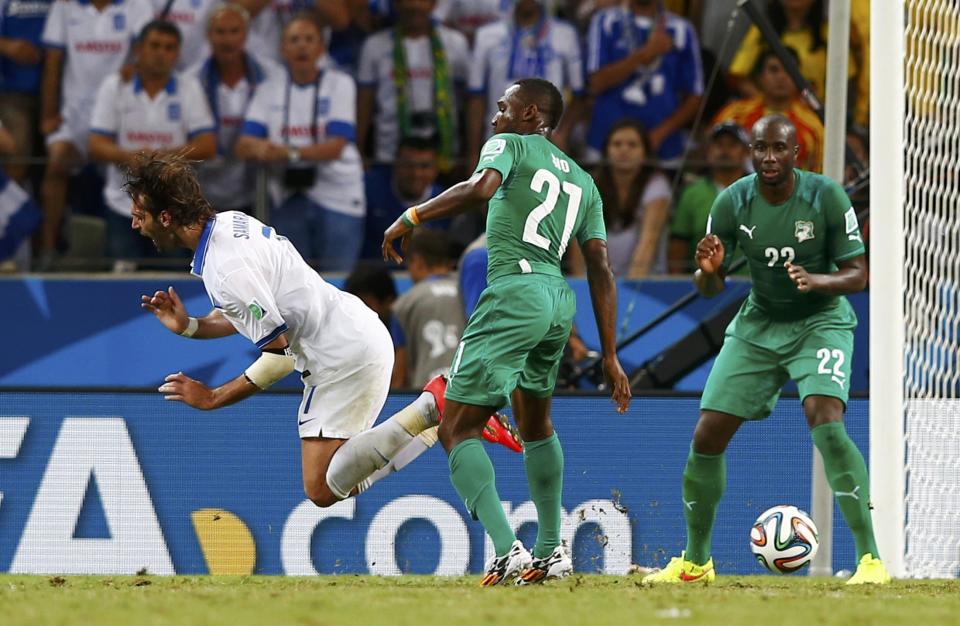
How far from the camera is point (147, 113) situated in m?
12.7

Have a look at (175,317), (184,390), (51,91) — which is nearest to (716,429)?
(184,390)

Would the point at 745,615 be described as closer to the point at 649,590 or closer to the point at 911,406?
the point at 649,590

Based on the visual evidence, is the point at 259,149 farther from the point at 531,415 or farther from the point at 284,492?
the point at 531,415

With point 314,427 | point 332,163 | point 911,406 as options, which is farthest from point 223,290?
point 332,163

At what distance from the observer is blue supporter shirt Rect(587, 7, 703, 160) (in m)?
13.3

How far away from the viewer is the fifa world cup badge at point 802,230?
8055 mm

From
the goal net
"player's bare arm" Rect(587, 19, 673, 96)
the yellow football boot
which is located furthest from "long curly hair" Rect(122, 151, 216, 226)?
"player's bare arm" Rect(587, 19, 673, 96)

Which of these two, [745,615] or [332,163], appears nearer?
[745,615]

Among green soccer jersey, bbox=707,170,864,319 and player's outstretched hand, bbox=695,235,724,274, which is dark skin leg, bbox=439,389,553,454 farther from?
green soccer jersey, bbox=707,170,864,319

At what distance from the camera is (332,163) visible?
12.4 m

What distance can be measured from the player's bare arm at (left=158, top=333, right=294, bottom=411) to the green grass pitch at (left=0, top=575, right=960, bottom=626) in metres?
0.84

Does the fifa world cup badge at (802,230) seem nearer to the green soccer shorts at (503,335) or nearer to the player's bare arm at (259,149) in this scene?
the green soccer shorts at (503,335)

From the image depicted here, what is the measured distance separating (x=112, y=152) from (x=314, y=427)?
569 centimetres

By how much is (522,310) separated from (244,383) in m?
1.39
